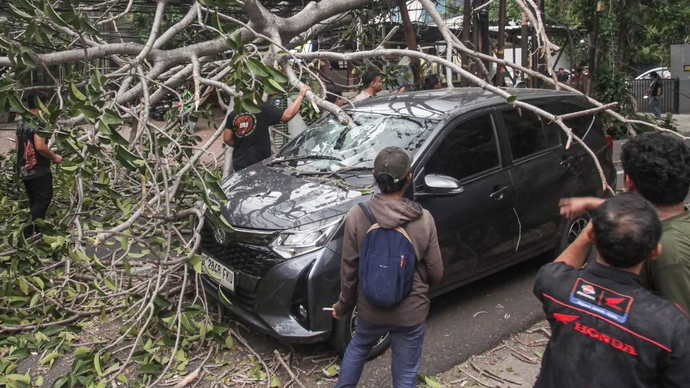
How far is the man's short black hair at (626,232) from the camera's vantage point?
1.74 m

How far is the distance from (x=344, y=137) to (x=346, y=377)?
7.03 feet

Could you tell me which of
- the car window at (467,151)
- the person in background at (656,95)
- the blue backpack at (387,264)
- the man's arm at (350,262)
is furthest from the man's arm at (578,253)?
the person in background at (656,95)

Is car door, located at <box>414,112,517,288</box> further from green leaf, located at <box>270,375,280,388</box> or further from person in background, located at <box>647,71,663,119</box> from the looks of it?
person in background, located at <box>647,71,663,119</box>

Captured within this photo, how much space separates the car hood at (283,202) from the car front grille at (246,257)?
149mm

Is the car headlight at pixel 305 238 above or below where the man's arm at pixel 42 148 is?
below

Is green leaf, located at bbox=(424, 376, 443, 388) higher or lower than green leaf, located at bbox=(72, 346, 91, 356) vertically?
lower

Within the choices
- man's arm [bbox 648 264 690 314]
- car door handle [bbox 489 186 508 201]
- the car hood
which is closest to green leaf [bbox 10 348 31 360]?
the car hood

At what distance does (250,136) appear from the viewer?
5.41 meters

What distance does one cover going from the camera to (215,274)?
3.83 m

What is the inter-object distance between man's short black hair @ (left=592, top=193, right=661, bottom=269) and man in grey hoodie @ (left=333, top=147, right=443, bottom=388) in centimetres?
107

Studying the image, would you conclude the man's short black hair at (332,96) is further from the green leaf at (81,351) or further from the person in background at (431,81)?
the green leaf at (81,351)

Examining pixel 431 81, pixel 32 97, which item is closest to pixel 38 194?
pixel 32 97

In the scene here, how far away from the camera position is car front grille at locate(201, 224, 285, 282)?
3594 millimetres

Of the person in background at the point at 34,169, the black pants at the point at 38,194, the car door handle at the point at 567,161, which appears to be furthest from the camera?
the black pants at the point at 38,194
